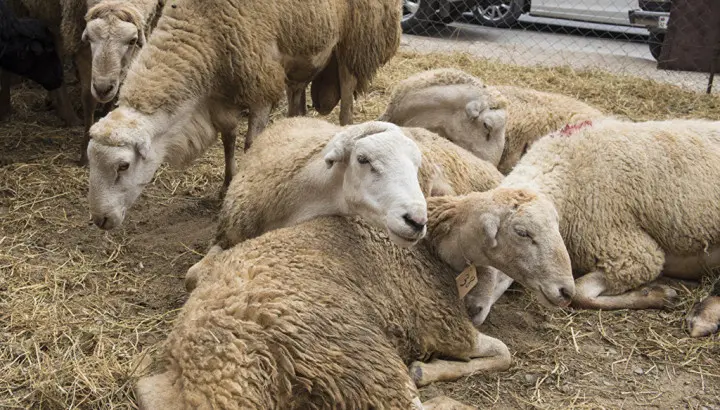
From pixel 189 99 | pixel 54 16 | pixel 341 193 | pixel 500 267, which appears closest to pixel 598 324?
pixel 500 267

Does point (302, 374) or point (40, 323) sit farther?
point (40, 323)

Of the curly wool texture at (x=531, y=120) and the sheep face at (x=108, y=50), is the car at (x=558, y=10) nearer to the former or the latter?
the curly wool texture at (x=531, y=120)

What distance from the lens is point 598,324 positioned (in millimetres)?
4086

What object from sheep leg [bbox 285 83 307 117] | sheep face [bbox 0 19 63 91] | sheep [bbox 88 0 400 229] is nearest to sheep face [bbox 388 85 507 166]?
sheep leg [bbox 285 83 307 117]

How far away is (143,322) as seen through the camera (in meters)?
3.82

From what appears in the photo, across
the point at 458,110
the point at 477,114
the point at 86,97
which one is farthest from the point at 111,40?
the point at 477,114

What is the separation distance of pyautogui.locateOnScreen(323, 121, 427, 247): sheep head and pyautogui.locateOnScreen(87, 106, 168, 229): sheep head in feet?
4.53

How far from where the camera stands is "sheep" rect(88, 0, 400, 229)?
437 centimetres

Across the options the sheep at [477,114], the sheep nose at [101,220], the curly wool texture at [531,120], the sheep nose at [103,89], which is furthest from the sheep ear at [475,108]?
the sheep nose at [101,220]

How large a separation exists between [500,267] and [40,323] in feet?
7.55

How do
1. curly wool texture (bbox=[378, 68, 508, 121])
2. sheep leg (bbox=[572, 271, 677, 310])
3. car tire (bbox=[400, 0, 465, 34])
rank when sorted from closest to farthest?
sheep leg (bbox=[572, 271, 677, 310])
curly wool texture (bbox=[378, 68, 508, 121])
car tire (bbox=[400, 0, 465, 34])

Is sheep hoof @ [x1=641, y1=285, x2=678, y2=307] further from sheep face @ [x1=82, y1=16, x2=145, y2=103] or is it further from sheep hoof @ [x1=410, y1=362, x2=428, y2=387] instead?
sheep face @ [x1=82, y1=16, x2=145, y2=103]

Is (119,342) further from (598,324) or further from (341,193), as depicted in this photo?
(598,324)

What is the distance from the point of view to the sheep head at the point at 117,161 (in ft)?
14.0
